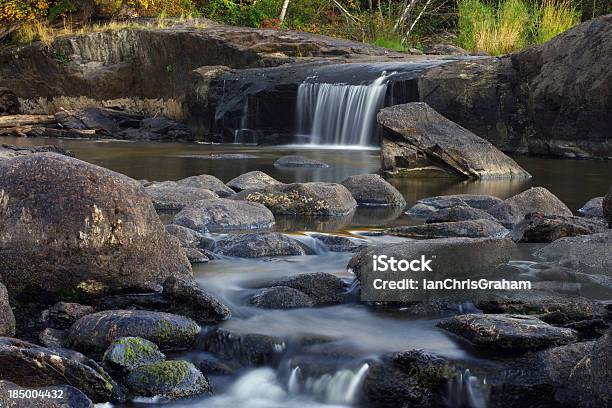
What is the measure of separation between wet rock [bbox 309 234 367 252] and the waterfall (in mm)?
9893

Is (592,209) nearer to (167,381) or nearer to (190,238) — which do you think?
(190,238)

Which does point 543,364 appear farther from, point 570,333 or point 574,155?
point 574,155

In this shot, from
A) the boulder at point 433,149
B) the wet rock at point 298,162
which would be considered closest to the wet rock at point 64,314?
the boulder at point 433,149

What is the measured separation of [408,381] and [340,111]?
Result: 13537 mm

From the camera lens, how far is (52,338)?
4.36 metres

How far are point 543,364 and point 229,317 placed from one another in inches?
69.1

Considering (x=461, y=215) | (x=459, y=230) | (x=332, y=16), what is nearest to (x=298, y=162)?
(x=461, y=215)

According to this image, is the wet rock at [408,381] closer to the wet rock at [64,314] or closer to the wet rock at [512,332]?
the wet rock at [512,332]

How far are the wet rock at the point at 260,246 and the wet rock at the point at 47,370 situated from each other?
2474 mm

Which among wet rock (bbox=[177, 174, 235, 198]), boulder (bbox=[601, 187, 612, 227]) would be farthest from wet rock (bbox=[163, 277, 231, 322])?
wet rock (bbox=[177, 174, 235, 198])

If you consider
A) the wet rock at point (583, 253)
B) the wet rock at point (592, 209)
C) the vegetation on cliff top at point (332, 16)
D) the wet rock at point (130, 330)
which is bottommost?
the wet rock at point (592, 209)

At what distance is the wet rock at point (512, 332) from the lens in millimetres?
4105

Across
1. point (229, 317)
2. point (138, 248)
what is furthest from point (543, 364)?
point (138, 248)

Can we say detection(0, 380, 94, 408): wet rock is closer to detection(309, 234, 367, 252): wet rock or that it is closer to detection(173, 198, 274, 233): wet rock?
detection(309, 234, 367, 252): wet rock
